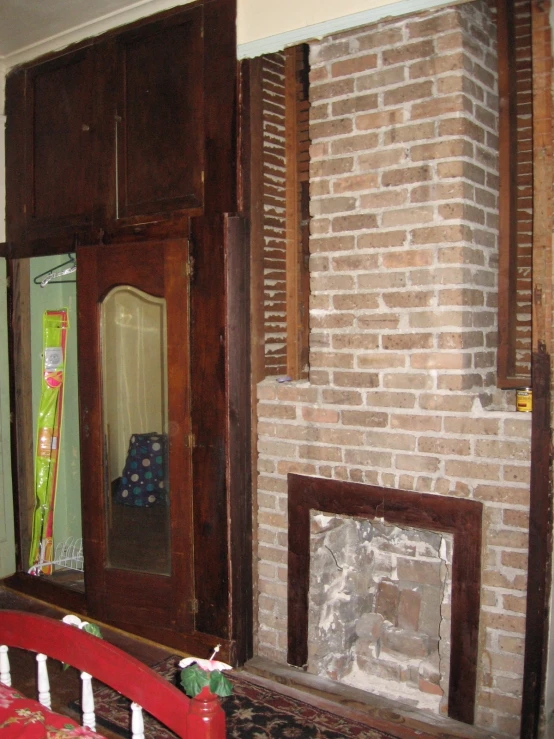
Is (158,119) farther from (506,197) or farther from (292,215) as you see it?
(506,197)

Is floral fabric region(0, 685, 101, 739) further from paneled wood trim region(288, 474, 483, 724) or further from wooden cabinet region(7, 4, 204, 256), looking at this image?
wooden cabinet region(7, 4, 204, 256)

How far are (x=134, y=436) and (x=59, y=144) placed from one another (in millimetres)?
1557

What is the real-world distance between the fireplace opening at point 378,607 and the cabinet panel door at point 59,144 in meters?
1.98

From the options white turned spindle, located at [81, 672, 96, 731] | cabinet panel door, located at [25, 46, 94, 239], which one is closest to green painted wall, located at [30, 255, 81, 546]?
cabinet panel door, located at [25, 46, 94, 239]

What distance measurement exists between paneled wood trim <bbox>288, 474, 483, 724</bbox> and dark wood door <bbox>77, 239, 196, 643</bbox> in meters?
0.67

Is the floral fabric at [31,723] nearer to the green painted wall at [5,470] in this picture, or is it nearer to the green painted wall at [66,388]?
the green painted wall at [5,470]

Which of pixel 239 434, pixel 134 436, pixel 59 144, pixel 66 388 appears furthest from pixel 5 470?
pixel 59 144

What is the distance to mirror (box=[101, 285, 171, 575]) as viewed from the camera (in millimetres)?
3057

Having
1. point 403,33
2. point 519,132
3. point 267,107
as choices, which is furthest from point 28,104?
point 519,132

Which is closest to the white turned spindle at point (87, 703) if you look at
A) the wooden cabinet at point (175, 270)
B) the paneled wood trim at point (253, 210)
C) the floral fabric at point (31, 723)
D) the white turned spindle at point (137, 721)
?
the floral fabric at point (31, 723)

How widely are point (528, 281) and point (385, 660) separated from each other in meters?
1.73

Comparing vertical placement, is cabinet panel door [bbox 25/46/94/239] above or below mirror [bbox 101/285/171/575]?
above

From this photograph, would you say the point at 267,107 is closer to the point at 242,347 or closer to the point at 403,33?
the point at 403,33

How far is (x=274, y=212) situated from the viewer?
3.01 metres
